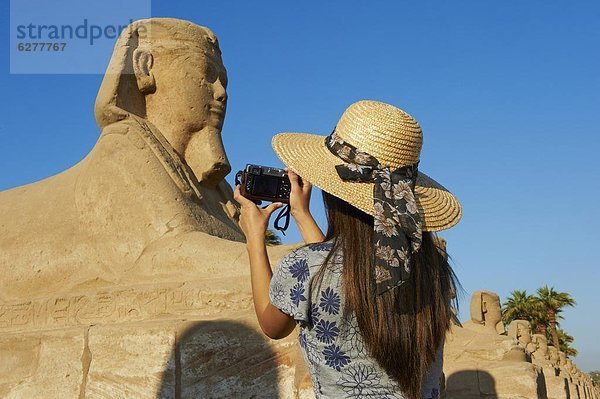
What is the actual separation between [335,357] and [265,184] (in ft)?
2.00

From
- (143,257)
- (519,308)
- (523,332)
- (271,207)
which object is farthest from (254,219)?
(519,308)

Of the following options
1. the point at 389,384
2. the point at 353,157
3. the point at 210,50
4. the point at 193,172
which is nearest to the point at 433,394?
the point at 389,384

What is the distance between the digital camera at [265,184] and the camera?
205 cm

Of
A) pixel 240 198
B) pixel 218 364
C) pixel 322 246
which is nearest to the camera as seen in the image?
pixel 322 246

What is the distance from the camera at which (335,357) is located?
64.0 inches

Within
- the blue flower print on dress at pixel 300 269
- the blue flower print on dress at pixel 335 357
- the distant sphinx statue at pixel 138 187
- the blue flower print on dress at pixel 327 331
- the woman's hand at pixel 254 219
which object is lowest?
the blue flower print on dress at pixel 335 357

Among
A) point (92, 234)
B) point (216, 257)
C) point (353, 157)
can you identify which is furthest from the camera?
point (92, 234)

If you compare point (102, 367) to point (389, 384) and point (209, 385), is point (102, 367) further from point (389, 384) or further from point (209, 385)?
point (389, 384)

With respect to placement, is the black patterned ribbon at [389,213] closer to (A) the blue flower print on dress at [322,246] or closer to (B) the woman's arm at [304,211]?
(A) the blue flower print on dress at [322,246]

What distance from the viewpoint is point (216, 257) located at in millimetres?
3777

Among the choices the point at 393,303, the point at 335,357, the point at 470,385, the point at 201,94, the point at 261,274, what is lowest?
the point at 470,385

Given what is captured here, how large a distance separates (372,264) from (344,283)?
7 centimetres

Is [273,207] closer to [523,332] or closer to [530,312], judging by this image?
[523,332]

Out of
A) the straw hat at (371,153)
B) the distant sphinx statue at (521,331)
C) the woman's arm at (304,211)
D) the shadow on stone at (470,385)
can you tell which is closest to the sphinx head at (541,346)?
the distant sphinx statue at (521,331)
